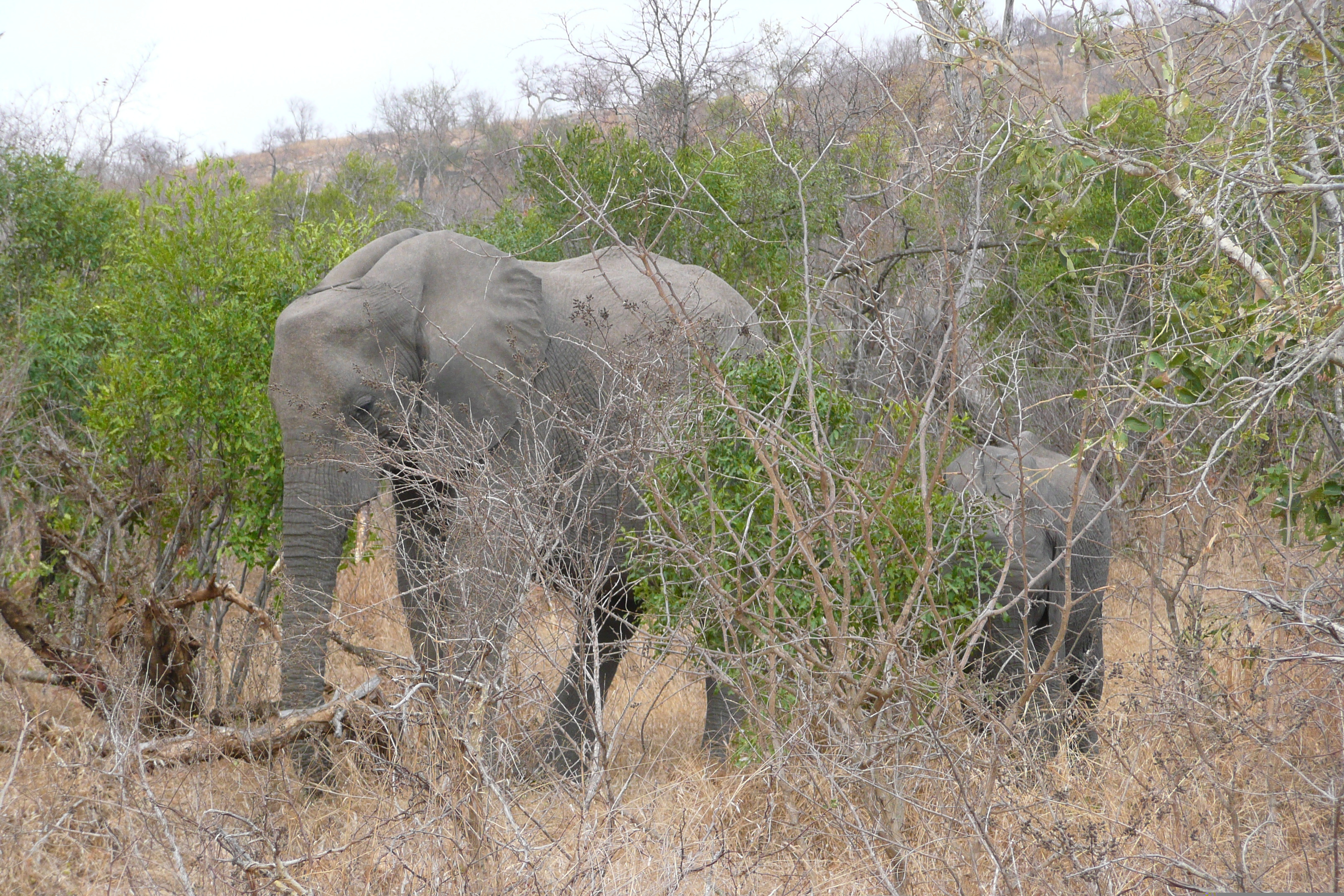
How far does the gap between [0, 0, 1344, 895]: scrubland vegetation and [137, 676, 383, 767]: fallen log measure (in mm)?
33

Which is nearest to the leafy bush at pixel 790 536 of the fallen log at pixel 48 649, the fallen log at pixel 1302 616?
the fallen log at pixel 1302 616

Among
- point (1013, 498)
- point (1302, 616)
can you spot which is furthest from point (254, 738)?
point (1302, 616)

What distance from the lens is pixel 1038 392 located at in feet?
35.1

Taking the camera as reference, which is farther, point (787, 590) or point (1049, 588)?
point (1049, 588)

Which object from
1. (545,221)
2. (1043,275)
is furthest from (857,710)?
(1043,275)

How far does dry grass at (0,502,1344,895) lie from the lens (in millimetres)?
3426

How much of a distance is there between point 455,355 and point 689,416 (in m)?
1.67

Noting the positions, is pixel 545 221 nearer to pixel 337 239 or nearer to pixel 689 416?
pixel 337 239

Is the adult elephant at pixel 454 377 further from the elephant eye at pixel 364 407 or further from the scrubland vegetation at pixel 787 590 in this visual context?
the scrubland vegetation at pixel 787 590

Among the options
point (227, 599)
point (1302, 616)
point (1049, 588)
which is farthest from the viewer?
point (1049, 588)

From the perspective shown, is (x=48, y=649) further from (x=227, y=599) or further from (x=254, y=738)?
(x=254, y=738)

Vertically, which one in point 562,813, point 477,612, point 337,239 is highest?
point 337,239

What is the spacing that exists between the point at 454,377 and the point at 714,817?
276cm

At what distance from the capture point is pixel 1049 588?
5652mm
